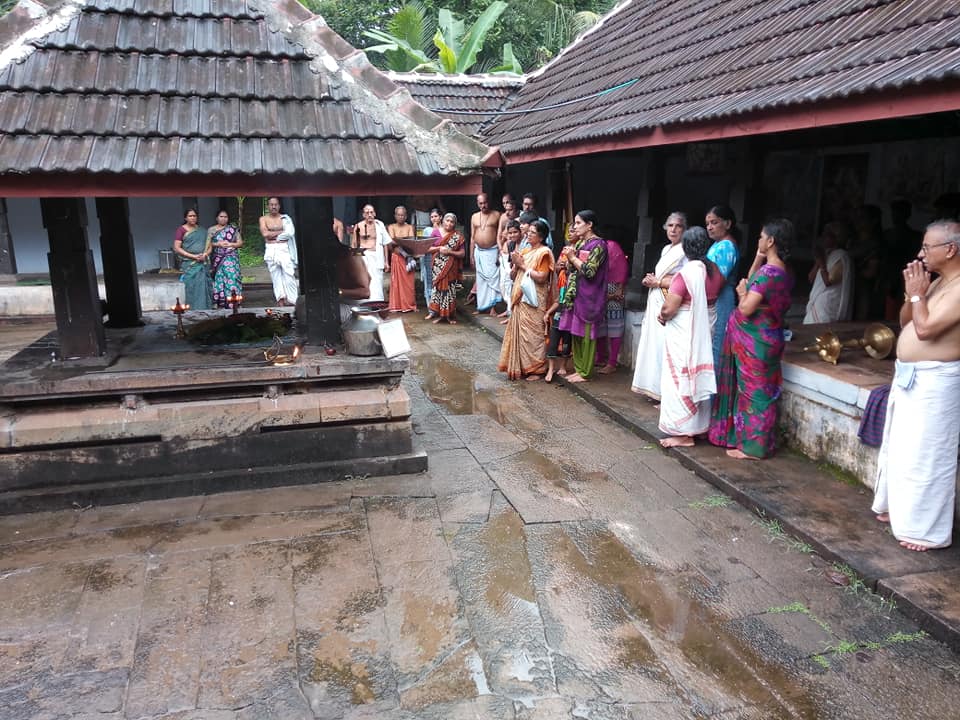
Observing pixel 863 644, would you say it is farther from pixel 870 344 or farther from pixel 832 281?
pixel 832 281

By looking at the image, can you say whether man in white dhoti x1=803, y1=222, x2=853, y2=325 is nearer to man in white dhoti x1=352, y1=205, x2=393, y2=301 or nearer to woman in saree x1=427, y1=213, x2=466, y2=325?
woman in saree x1=427, y1=213, x2=466, y2=325

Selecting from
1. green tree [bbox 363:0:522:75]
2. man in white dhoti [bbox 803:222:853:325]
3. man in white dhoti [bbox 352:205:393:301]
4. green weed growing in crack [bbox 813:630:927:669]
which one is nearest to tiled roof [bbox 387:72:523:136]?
green tree [bbox 363:0:522:75]

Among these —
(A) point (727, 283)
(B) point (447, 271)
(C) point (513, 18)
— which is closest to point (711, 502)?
(A) point (727, 283)

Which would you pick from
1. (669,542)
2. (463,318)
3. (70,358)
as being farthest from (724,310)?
(463,318)

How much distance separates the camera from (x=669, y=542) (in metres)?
4.21

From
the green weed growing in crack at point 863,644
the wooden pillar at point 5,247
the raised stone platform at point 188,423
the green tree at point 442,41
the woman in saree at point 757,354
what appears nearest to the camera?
the green weed growing in crack at point 863,644

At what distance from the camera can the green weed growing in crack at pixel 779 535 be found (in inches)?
159

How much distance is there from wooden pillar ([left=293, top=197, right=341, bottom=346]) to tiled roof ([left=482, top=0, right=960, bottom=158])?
2814 millimetres

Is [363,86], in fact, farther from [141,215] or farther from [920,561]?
[141,215]

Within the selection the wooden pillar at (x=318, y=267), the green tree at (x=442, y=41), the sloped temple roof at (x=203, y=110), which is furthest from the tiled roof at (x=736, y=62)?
the green tree at (x=442, y=41)

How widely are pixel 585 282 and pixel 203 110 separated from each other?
3.91 m

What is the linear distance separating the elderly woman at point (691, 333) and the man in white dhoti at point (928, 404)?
1.48 m

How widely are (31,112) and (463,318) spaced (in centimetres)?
792

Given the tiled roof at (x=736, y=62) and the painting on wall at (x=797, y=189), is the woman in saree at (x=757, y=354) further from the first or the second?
the painting on wall at (x=797, y=189)
